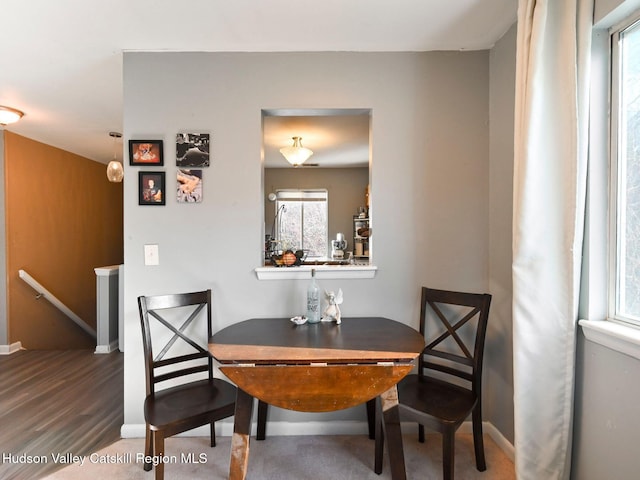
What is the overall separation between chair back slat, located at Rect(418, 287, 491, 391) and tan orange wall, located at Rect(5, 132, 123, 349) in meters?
4.18

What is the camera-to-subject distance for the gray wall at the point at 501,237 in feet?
5.75

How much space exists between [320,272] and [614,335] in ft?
4.37

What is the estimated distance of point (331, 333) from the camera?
1.65m

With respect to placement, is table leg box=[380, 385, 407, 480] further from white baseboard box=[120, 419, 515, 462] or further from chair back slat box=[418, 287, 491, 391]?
white baseboard box=[120, 419, 515, 462]

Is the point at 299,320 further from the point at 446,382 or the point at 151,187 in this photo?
the point at 151,187

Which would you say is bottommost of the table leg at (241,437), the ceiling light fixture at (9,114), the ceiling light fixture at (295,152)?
the table leg at (241,437)

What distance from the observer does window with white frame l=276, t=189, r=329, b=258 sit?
597cm

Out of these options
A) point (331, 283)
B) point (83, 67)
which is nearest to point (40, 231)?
point (83, 67)

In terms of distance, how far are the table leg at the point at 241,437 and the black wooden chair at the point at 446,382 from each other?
24.3 inches

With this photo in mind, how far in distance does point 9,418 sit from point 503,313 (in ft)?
10.5

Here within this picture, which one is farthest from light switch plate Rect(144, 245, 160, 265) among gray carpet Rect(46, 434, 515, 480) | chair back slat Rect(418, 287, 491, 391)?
chair back slat Rect(418, 287, 491, 391)

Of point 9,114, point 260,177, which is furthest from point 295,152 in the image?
point 9,114

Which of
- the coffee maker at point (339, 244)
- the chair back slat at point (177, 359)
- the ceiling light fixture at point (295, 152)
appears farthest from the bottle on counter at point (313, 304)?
the coffee maker at point (339, 244)

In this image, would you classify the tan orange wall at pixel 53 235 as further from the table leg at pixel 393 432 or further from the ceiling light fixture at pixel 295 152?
the table leg at pixel 393 432
